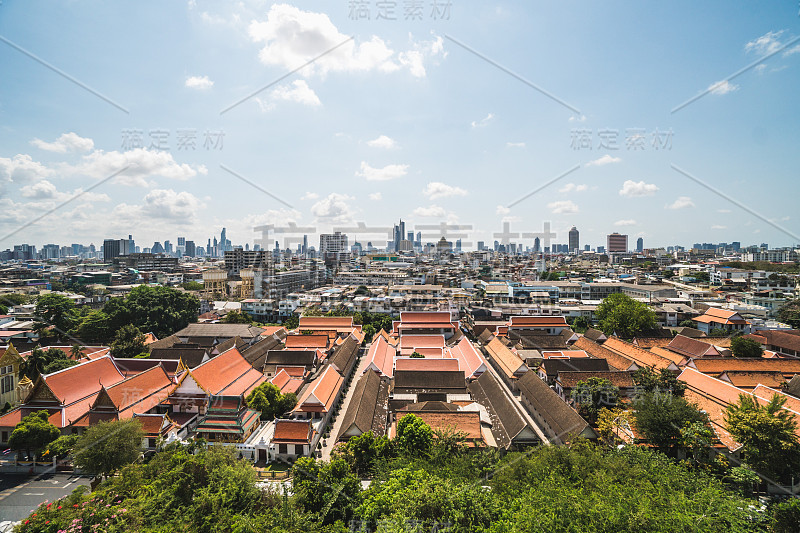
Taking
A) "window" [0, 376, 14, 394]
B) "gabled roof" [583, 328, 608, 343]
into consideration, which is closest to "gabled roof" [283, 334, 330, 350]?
"window" [0, 376, 14, 394]

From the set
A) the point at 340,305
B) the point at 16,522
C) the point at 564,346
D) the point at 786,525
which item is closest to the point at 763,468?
the point at 786,525

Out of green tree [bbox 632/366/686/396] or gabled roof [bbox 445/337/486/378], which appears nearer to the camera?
green tree [bbox 632/366/686/396]

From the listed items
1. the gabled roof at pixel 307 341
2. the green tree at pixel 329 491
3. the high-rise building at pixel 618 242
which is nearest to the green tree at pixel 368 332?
the gabled roof at pixel 307 341

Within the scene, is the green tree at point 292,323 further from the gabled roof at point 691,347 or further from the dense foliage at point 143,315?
the gabled roof at point 691,347

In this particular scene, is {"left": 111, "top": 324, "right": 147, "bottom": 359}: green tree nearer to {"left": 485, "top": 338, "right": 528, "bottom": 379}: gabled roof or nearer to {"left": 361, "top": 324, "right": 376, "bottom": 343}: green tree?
{"left": 361, "top": 324, "right": 376, "bottom": 343}: green tree

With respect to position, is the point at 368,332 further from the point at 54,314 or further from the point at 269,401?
the point at 54,314

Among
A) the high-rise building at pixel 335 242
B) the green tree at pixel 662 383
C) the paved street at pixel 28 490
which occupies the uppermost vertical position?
the high-rise building at pixel 335 242
